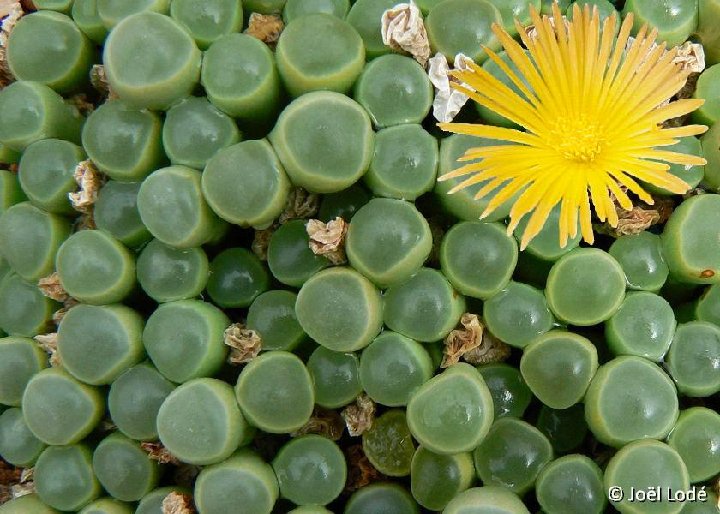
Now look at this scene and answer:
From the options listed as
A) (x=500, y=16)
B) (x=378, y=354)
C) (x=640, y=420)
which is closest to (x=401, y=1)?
(x=500, y=16)

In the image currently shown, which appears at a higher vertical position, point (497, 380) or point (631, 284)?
point (631, 284)

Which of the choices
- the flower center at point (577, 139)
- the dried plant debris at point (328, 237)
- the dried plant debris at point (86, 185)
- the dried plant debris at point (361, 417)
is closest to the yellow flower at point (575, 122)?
the flower center at point (577, 139)

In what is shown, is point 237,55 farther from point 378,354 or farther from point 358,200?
point 378,354

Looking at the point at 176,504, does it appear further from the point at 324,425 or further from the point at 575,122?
the point at 575,122

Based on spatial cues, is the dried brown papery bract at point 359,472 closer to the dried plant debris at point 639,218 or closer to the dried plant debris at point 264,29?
the dried plant debris at point 639,218

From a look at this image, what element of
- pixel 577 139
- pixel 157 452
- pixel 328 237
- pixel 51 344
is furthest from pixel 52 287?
pixel 577 139

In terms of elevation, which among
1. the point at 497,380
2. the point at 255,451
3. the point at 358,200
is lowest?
the point at 255,451
